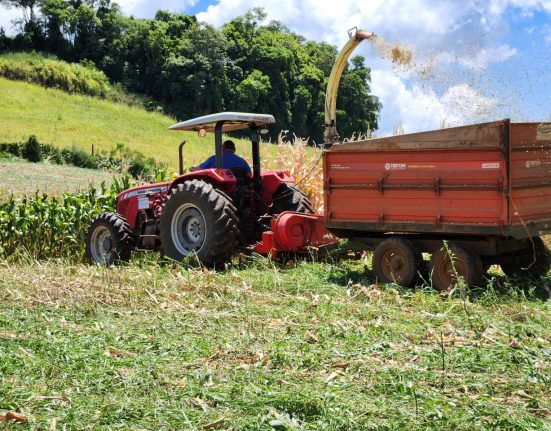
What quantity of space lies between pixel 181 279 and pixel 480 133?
11.3 ft

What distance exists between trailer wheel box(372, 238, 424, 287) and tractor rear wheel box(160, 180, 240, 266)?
191 centimetres

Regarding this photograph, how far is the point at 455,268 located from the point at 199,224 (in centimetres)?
349

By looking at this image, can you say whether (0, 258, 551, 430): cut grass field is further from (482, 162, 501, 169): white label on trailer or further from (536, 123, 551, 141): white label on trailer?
(536, 123, 551, 141): white label on trailer

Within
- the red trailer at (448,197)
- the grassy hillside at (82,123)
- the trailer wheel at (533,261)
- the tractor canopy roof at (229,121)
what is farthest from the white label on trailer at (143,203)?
the grassy hillside at (82,123)

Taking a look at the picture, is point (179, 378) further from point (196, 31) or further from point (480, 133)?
point (196, 31)

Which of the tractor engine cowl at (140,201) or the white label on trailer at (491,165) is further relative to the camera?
the tractor engine cowl at (140,201)

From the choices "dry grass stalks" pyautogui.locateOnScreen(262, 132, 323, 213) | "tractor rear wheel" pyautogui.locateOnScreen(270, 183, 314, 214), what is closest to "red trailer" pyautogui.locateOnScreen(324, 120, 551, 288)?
"tractor rear wheel" pyautogui.locateOnScreen(270, 183, 314, 214)

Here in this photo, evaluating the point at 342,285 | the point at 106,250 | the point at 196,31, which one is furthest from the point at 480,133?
the point at 196,31

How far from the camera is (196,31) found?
77625mm

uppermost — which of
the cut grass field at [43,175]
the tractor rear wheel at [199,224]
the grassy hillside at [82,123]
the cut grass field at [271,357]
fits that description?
the grassy hillside at [82,123]

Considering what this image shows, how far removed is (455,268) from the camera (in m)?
7.50

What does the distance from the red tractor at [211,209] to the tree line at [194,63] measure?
50914mm

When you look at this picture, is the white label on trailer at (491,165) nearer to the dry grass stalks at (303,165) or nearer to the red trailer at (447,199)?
the red trailer at (447,199)

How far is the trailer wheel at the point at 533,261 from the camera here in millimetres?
8102
